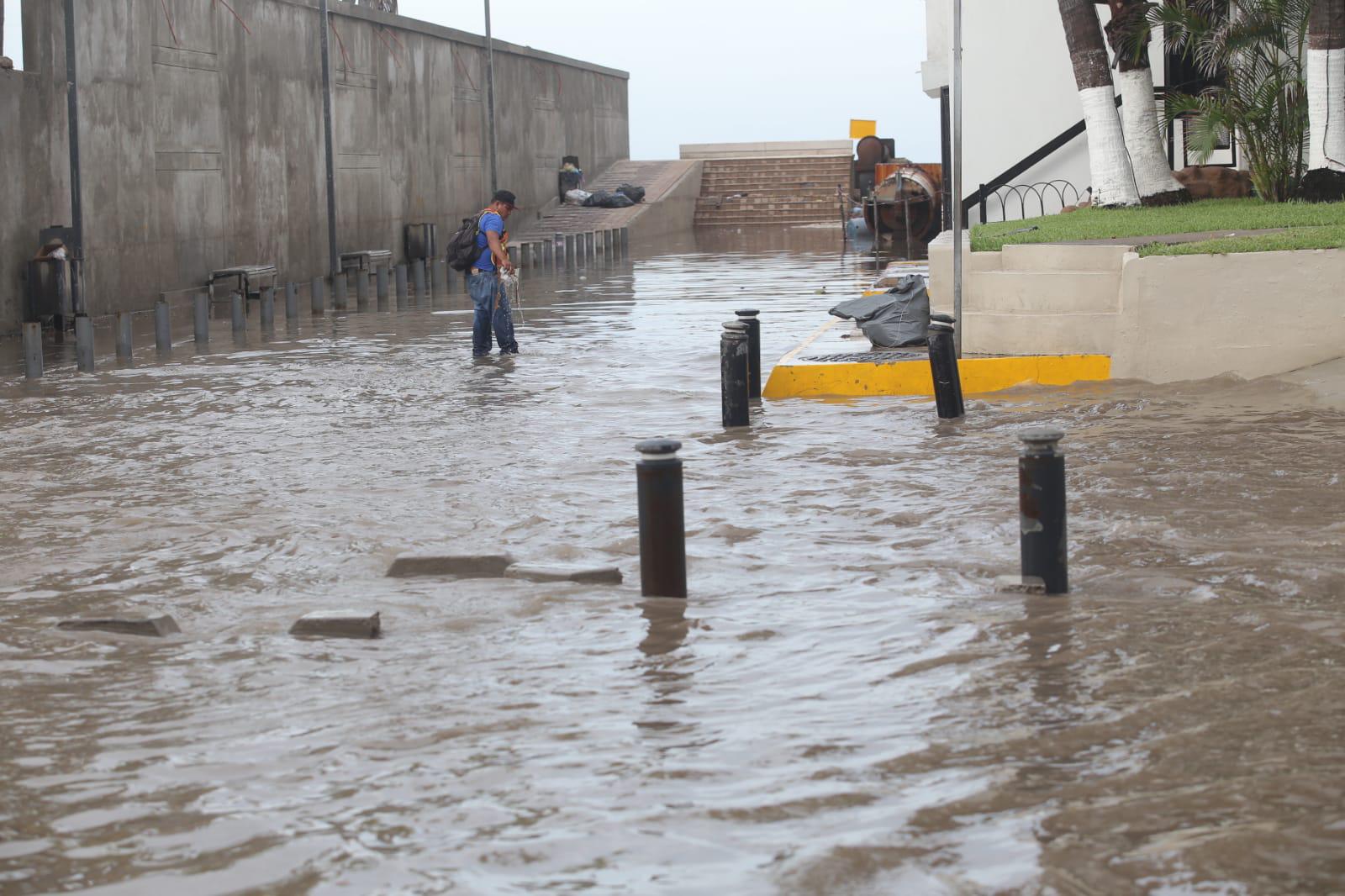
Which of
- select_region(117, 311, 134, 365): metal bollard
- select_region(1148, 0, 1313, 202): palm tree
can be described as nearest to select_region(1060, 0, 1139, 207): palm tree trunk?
select_region(1148, 0, 1313, 202): palm tree

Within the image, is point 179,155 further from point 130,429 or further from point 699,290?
point 130,429

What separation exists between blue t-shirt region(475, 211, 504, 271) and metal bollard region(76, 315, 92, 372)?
3830 millimetres

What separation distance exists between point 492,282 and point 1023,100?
10633mm

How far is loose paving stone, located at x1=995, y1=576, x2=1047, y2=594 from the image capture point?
6.59 m

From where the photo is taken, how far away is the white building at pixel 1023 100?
76.4 ft

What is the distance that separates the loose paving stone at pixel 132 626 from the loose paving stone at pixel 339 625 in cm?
50

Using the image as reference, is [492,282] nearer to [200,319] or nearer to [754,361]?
[754,361]

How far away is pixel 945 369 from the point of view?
1136 cm

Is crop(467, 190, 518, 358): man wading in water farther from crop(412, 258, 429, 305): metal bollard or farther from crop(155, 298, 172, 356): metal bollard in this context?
crop(412, 258, 429, 305): metal bollard

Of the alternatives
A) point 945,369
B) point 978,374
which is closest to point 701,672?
point 945,369

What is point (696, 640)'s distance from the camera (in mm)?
6207

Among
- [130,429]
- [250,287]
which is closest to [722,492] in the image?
[130,429]

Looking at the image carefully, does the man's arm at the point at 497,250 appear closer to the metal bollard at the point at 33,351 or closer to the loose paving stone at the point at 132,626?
the metal bollard at the point at 33,351

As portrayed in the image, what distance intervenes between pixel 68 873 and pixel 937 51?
27485 millimetres
